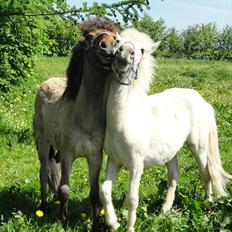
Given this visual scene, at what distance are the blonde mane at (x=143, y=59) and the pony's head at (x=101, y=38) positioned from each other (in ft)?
0.57

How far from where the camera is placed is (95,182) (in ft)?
16.7

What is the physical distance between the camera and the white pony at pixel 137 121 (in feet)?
14.9

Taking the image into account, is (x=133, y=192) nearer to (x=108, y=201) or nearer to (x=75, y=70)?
(x=108, y=201)

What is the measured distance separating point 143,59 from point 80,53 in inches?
30.2

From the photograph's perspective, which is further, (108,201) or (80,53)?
(80,53)

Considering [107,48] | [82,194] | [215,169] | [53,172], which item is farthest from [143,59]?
[82,194]

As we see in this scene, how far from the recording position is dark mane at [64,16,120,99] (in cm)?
476

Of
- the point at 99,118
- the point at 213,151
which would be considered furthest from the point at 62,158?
the point at 213,151

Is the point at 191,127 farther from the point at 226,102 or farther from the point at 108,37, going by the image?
the point at 226,102

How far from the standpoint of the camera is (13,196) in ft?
20.1

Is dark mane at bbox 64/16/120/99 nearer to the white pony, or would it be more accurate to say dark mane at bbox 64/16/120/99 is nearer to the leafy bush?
the white pony

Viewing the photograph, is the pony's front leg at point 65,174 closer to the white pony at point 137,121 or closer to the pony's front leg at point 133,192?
the white pony at point 137,121

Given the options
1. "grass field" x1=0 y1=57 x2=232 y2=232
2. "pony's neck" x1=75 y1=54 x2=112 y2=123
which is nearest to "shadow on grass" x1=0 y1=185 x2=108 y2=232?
"grass field" x1=0 y1=57 x2=232 y2=232

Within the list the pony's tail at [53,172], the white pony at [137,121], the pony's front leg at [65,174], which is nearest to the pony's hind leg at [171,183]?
the white pony at [137,121]
